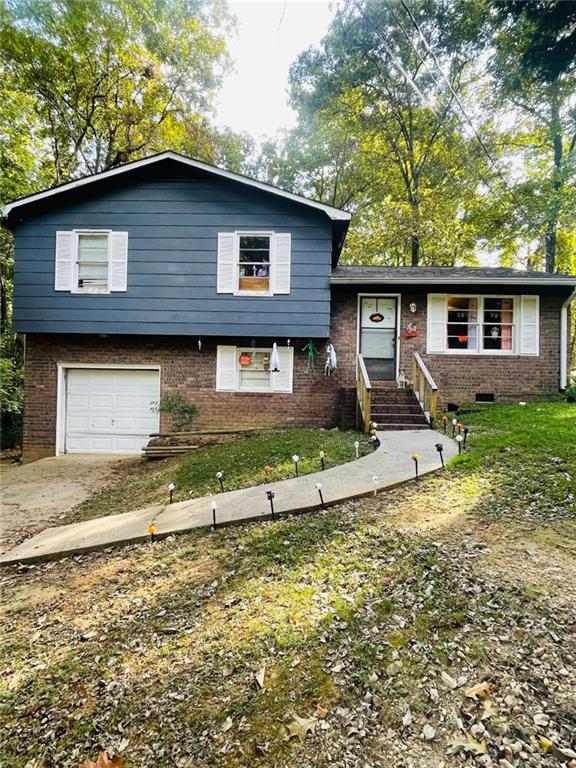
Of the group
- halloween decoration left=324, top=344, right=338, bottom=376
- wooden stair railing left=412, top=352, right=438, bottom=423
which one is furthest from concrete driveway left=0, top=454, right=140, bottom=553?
wooden stair railing left=412, top=352, right=438, bottom=423

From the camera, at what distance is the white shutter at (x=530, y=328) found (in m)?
9.36

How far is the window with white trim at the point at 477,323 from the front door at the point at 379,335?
90cm

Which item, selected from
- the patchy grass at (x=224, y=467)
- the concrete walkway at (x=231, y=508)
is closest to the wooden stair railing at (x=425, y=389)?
the patchy grass at (x=224, y=467)

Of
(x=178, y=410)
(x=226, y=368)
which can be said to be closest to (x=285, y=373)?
(x=226, y=368)

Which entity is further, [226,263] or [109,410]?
[109,410]

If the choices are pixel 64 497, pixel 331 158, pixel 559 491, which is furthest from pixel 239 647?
pixel 331 158

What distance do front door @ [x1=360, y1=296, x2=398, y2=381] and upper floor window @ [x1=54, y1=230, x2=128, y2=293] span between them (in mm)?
5769

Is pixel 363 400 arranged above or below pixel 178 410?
above

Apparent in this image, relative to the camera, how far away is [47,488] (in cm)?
659

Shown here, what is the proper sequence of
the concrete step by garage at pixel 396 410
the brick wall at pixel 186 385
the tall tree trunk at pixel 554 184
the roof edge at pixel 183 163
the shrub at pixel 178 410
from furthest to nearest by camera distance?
the tall tree trunk at pixel 554 184 < the brick wall at pixel 186 385 < the shrub at pixel 178 410 < the roof edge at pixel 183 163 < the concrete step by garage at pixel 396 410

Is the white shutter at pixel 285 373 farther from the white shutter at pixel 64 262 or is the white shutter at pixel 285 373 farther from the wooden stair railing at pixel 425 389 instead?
the white shutter at pixel 64 262

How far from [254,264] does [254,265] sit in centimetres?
7

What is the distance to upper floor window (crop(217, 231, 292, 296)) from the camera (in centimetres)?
889

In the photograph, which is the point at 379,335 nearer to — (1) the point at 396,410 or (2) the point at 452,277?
(2) the point at 452,277
